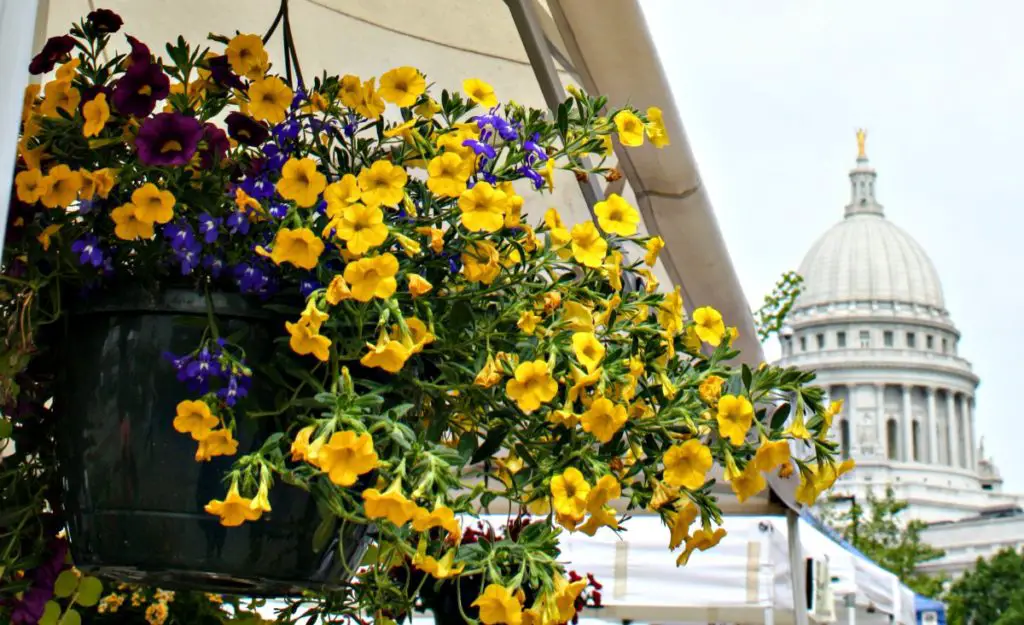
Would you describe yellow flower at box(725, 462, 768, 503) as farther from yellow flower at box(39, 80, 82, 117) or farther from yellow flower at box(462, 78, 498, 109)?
yellow flower at box(39, 80, 82, 117)

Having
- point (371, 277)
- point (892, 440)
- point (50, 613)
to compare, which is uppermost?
point (892, 440)

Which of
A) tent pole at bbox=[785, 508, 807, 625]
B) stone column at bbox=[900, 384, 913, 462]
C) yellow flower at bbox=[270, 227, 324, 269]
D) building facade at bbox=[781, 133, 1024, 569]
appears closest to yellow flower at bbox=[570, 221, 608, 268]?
yellow flower at bbox=[270, 227, 324, 269]

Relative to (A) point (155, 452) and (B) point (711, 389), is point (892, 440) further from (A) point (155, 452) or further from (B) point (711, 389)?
(A) point (155, 452)

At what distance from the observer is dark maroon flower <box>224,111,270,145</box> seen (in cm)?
107

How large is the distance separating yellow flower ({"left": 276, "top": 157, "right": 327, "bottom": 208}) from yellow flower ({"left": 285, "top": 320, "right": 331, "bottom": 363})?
0.34ft

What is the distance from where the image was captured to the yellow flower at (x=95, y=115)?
3.29 ft

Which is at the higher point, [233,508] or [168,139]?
[168,139]

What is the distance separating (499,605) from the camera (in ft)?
3.10

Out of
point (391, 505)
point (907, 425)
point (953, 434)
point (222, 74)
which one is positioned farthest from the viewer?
point (953, 434)

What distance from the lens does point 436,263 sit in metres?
1.03

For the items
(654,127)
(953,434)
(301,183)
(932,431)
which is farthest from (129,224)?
(953,434)

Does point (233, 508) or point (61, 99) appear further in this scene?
point (61, 99)

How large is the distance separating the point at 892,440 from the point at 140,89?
238ft

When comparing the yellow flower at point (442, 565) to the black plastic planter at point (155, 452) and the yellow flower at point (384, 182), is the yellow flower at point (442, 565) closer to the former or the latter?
the black plastic planter at point (155, 452)
